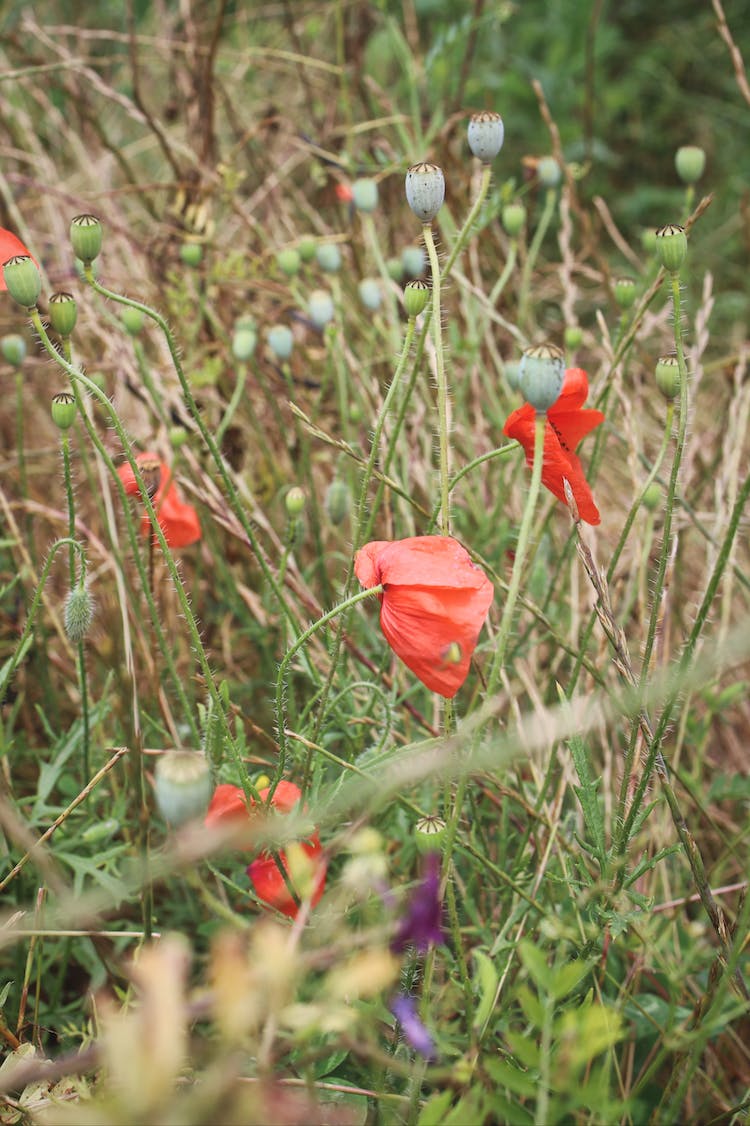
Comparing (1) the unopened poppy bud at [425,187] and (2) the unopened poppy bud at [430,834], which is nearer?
(2) the unopened poppy bud at [430,834]

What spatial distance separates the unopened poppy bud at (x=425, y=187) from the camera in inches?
33.1

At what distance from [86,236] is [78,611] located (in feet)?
1.05

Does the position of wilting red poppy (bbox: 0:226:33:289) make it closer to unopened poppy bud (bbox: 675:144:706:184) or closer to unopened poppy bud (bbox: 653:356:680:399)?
unopened poppy bud (bbox: 653:356:680:399)

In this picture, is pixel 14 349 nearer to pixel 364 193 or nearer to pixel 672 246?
pixel 364 193

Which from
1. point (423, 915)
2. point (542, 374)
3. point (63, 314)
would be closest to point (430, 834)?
point (423, 915)

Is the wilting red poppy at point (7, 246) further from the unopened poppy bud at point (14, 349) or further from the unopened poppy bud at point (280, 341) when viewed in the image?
the unopened poppy bud at point (280, 341)

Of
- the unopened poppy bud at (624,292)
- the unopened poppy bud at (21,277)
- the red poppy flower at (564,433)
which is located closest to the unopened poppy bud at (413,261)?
the unopened poppy bud at (624,292)

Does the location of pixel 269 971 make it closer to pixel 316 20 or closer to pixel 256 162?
pixel 256 162

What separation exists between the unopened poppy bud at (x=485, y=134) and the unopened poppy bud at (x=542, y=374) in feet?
1.24

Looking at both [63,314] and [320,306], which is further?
[320,306]

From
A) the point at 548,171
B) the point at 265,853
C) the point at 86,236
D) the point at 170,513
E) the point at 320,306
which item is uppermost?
the point at 86,236

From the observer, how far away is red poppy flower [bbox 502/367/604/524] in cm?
88

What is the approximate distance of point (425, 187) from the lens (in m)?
0.84

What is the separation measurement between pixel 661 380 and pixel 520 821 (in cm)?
49
